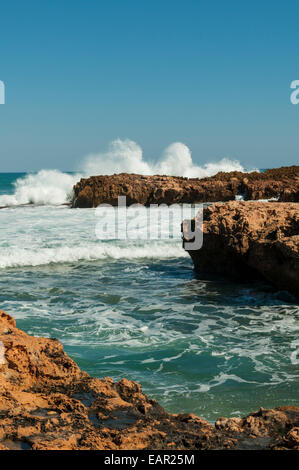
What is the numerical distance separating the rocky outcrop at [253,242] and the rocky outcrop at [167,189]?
1178 centimetres

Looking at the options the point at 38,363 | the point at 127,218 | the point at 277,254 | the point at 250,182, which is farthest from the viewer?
the point at 250,182

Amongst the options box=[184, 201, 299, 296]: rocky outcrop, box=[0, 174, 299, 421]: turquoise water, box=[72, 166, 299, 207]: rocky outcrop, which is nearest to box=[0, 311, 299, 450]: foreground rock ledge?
box=[0, 174, 299, 421]: turquoise water

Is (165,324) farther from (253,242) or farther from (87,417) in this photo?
(87,417)

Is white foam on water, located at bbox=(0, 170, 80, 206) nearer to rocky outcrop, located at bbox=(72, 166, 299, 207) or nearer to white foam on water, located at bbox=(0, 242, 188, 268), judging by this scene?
rocky outcrop, located at bbox=(72, 166, 299, 207)

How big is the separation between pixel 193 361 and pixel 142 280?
368cm

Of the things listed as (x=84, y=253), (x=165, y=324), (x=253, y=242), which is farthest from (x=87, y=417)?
(x=84, y=253)

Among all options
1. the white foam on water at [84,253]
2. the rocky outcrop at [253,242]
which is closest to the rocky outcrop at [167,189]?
the white foam on water at [84,253]

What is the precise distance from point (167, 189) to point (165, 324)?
1476 cm

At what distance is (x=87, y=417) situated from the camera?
2354 mm

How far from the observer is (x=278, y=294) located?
661cm
